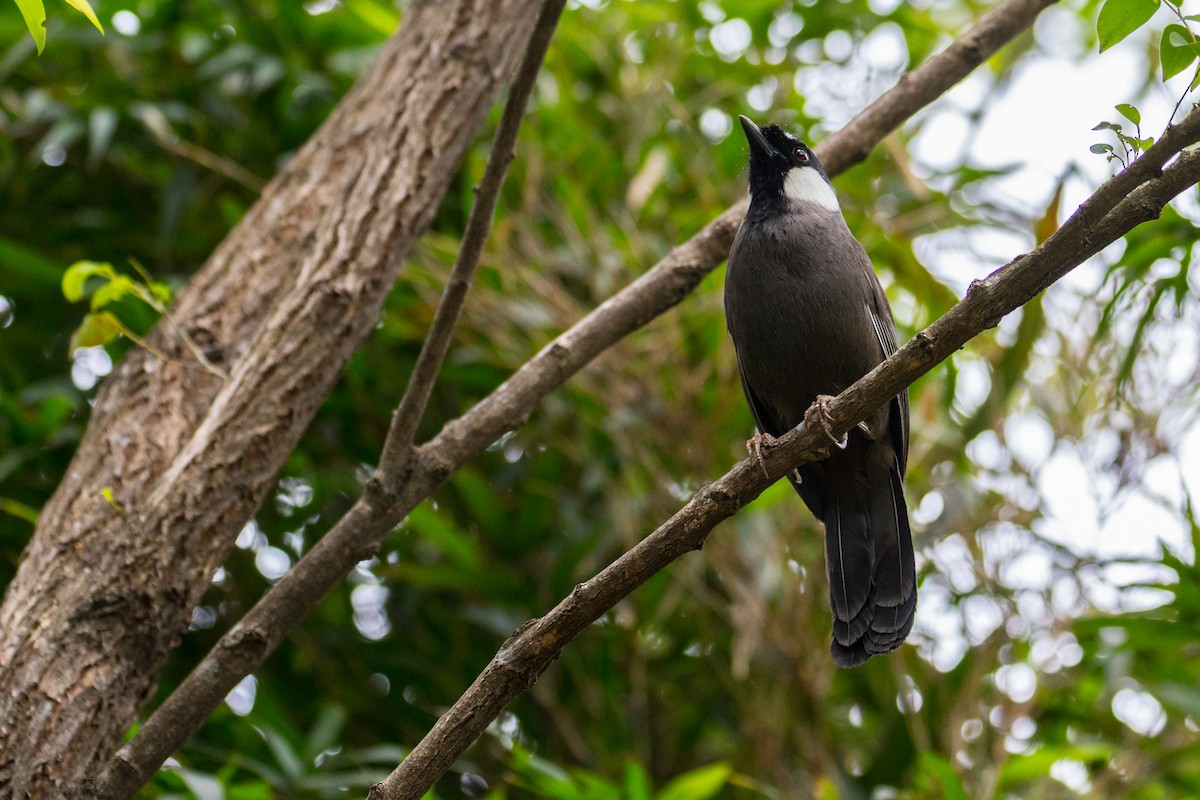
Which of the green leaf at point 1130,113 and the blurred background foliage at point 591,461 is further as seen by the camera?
the blurred background foliage at point 591,461

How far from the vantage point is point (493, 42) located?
3035 millimetres

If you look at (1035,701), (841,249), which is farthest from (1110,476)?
(841,249)

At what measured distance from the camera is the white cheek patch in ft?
10.2

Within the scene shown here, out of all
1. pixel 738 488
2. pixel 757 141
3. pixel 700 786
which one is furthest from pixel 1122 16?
pixel 700 786

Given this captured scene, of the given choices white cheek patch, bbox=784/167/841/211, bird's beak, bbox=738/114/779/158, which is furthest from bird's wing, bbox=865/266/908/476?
bird's beak, bbox=738/114/779/158

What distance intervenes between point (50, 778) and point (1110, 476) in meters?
3.15

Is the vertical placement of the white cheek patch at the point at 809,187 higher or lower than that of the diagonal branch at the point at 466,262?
higher

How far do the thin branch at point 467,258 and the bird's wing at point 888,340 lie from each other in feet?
3.47

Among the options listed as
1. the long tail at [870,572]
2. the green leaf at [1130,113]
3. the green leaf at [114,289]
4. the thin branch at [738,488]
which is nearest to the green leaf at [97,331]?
the green leaf at [114,289]

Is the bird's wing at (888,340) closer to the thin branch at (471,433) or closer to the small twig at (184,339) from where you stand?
the thin branch at (471,433)

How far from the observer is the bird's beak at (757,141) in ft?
10.7

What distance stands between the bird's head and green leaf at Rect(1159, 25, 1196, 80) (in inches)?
51.2

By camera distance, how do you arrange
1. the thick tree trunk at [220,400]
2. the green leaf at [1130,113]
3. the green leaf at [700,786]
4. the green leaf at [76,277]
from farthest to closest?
the green leaf at [700,786], the green leaf at [76,277], the thick tree trunk at [220,400], the green leaf at [1130,113]

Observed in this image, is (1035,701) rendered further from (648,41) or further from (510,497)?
(648,41)
